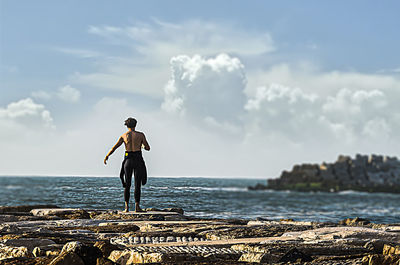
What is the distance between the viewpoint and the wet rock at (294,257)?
4379 mm

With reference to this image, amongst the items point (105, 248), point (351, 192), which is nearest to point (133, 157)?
point (105, 248)

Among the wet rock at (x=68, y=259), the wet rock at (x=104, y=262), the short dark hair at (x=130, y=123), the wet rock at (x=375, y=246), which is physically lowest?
the wet rock at (x=375, y=246)

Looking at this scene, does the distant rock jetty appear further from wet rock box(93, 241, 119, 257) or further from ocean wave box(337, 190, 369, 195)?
wet rock box(93, 241, 119, 257)

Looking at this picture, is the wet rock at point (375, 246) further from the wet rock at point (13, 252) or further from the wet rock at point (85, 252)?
the wet rock at point (13, 252)

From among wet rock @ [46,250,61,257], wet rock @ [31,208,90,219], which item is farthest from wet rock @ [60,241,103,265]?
wet rock @ [31,208,90,219]

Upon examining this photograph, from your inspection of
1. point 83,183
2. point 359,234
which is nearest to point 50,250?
point 359,234

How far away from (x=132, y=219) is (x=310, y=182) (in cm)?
7753

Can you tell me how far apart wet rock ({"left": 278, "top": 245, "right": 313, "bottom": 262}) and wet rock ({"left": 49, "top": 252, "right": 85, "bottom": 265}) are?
4.72 feet

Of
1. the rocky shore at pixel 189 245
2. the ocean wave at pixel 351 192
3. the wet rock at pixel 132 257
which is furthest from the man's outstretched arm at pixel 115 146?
the ocean wave at pixel 351 192

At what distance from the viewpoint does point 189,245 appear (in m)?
4.99

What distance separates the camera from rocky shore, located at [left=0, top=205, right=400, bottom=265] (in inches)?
171

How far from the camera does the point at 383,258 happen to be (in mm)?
4336

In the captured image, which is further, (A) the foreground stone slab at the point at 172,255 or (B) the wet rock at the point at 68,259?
(A) the foreground stone slab at the point at 172,255

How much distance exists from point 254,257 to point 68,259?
1.34 metres
